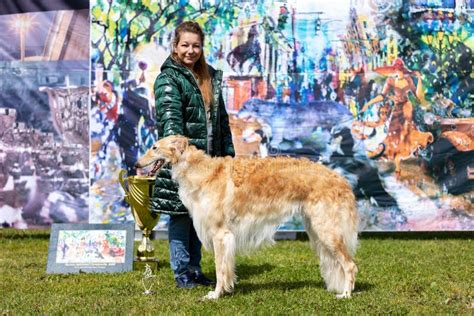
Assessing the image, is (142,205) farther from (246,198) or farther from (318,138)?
(318,138)

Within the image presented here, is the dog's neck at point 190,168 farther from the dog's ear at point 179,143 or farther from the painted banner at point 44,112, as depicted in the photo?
the painted banner at point 44,112

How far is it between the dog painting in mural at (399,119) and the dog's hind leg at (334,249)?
368cm

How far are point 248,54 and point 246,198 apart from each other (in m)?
4.07

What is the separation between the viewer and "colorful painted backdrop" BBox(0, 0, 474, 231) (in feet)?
30.6

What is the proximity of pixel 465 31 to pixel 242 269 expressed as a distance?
5103 millimetres

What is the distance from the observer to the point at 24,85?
930cm

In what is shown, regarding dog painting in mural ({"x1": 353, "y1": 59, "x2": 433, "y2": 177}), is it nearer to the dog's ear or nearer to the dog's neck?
the dog's neck

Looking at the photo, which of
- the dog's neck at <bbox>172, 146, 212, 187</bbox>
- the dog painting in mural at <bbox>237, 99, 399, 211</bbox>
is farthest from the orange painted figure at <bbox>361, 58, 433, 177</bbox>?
the dog's neck at <bbox>172, 146, 212, 187</bbox>

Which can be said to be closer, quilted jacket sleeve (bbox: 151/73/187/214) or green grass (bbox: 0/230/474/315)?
green grass (bbox: 0/230/474/315)

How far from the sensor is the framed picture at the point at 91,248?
7.16m

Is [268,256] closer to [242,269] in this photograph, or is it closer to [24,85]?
[242,269]

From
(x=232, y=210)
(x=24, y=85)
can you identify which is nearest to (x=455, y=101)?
(x=232, y=210)

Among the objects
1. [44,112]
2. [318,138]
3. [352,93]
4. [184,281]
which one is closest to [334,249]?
[184,281]

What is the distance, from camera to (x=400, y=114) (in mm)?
9391
